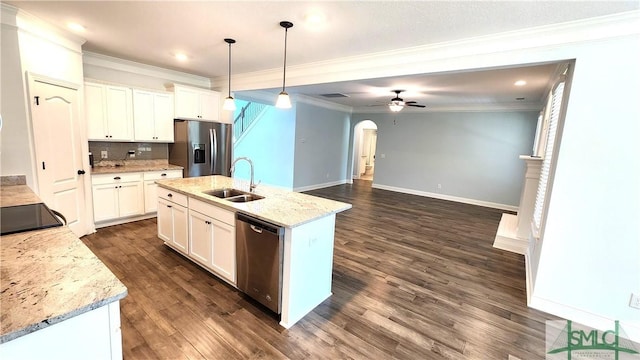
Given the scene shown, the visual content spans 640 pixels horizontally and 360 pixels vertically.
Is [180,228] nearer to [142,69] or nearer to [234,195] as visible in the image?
[234,195]

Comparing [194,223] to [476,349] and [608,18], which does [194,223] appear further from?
[608,18]

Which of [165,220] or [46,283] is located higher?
[46,283]

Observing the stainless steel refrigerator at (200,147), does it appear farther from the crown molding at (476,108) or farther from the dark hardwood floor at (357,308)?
the crown molding at (476,108)

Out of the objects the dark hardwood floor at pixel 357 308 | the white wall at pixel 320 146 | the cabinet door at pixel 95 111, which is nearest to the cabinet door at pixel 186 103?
the cabinet door at pixel 95 111

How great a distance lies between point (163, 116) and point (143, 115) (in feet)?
1.02

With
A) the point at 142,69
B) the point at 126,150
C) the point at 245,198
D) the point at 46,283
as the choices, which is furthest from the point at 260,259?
the point at 142,69

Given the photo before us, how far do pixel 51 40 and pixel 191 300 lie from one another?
341cm

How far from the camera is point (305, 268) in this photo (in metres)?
2.39

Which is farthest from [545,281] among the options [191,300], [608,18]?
[191,300]

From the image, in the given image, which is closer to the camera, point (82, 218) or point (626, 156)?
point (626, 156)

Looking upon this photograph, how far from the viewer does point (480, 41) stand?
285cm

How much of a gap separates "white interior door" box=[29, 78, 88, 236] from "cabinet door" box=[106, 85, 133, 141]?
590mm

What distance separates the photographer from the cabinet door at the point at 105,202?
410 centimetres

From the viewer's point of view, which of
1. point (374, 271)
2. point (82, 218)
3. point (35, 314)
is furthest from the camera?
point (82, 218)
